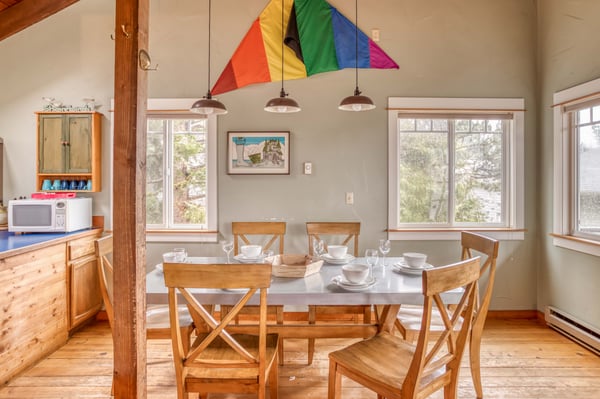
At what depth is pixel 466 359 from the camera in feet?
7.84

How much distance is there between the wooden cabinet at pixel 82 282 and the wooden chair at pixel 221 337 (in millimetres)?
1771

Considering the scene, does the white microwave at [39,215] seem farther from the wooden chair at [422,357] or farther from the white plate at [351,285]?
the wooden chair at [422,357]

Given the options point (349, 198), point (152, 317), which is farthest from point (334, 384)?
point (349, 198)

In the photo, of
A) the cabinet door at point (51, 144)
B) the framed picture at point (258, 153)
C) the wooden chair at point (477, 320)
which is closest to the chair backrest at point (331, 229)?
the framed picture at point (258, 153)

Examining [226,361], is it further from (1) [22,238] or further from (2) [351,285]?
(1) [22,238]

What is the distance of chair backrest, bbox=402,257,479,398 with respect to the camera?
1255 millimetres

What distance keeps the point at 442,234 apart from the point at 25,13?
3314mm

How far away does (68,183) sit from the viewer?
3004mm

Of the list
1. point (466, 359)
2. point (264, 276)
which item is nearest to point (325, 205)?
point (466, 359)

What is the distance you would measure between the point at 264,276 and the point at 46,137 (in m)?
2.90

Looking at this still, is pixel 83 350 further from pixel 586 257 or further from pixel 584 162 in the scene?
pixel 584 162

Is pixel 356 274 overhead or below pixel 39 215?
below

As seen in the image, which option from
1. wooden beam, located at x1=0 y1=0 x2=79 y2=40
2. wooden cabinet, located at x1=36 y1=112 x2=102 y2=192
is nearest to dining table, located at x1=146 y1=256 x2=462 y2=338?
wooden beam, located at x1=0 y1=0 x2=79 y2=40

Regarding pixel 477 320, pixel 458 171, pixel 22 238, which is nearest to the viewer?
pixel 477 320
